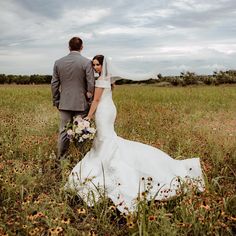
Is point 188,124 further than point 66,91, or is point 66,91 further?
point 188,124

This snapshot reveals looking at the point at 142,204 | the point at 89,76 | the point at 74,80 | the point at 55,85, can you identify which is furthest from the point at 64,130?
the point at 142,204

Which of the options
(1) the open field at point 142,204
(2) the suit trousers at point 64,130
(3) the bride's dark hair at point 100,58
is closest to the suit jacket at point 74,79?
(2) the suit trousers at point 64,130

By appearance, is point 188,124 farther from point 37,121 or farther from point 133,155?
point 133,155

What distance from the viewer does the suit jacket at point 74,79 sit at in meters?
7.79

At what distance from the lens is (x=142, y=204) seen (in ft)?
15.7

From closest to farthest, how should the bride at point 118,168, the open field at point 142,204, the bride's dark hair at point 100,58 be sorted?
the open field at point 142,204 → the bride at point 118,168 → the bride's dark hair at point 100,58

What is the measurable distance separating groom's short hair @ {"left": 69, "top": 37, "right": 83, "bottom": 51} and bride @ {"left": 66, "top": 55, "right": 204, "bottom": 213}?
825 mm

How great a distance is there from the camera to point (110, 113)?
23.1 feet

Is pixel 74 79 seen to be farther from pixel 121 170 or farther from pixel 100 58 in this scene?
pixel 121 170

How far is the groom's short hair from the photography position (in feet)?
25.6

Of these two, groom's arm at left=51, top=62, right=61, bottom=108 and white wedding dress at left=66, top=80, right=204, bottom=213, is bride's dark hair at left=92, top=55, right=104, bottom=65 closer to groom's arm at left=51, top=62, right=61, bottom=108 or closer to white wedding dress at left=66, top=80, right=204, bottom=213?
white wedding dress at left=66, top=80, right=204, bottom=213

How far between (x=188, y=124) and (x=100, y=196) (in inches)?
292

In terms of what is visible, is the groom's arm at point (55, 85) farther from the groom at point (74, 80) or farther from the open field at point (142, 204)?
the open field at point (142, 204)

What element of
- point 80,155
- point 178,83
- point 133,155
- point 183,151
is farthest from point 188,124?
point 178,83
